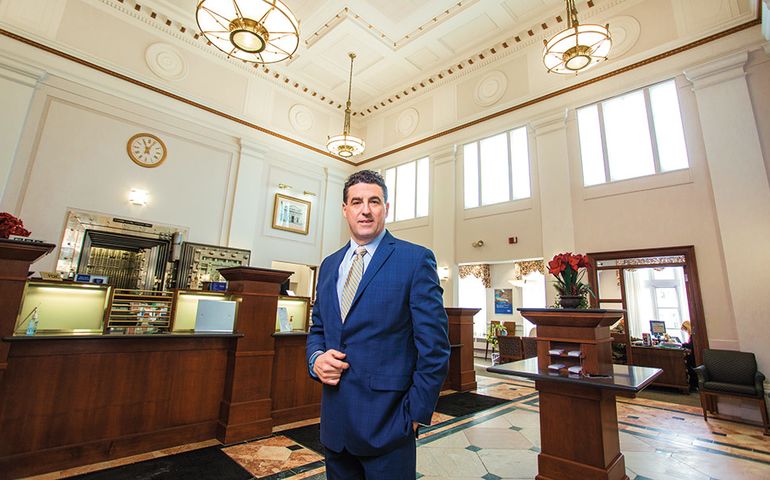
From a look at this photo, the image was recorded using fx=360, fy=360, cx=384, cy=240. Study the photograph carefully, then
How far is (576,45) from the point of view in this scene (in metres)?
5.91

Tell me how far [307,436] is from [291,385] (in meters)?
0.66

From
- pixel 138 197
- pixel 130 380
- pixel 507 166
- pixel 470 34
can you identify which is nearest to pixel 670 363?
pixel 507 166

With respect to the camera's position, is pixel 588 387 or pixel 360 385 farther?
pixel 588 387

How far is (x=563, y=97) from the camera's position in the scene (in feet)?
26.1

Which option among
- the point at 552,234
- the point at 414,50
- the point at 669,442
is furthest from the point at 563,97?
the point at 669,442

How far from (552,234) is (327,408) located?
7.43 meters

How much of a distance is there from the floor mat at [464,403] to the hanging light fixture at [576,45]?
5.75 m

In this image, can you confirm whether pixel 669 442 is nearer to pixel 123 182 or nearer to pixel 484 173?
pixel 484 173

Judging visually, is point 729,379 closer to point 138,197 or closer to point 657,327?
point 657,327

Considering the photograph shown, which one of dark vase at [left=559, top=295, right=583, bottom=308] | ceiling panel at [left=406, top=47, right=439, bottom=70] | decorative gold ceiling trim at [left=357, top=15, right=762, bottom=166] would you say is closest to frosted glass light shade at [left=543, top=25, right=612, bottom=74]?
decorative gold ceiling trim at [left=357, top=15, right=762, bottom=166]

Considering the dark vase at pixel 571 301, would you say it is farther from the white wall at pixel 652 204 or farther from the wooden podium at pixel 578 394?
the white wall at pixel 652 204

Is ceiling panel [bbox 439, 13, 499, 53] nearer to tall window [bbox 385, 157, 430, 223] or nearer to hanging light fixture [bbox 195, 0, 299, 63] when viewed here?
tall window [bbox 385, 157, 430, 223]

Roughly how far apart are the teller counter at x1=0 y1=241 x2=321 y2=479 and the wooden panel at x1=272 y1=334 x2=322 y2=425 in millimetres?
12

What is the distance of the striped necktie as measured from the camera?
4.33 ft
